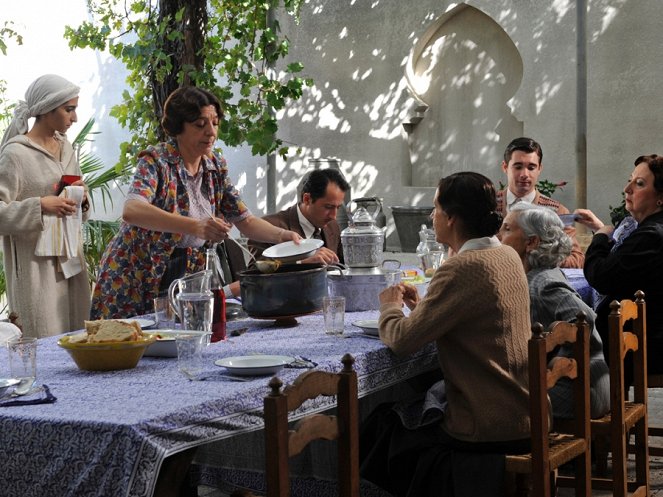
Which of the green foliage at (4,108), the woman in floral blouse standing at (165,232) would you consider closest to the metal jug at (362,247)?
the woman in floral blouse standing at (165,232)

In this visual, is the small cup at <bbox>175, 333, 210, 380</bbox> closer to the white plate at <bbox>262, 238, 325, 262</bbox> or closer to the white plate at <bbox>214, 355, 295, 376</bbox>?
the white plate at <bbox>214, 355, 295, 376</bbox>

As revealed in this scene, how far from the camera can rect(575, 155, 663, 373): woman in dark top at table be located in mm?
3977

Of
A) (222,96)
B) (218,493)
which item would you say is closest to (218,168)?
(218,493)

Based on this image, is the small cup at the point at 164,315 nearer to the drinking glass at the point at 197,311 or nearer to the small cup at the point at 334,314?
the drinking glass at the point at 197,311

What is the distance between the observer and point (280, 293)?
332cm

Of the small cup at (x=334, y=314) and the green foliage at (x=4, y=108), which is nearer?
the small cup at (x=334, y=314)

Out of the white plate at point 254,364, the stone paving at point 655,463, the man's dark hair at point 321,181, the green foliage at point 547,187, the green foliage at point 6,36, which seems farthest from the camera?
the green foliage at point 547,187

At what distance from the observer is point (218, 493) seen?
400cm

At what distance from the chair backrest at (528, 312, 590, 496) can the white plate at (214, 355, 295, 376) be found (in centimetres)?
65

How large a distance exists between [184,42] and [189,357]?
3748 millimetres

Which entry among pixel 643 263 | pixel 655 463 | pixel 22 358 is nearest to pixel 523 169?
pixel 643 263

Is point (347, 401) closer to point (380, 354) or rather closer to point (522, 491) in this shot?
point (380, 354)

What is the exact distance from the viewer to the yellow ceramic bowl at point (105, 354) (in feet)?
8.46

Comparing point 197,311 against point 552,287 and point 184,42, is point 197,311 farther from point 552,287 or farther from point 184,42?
point 184,42
